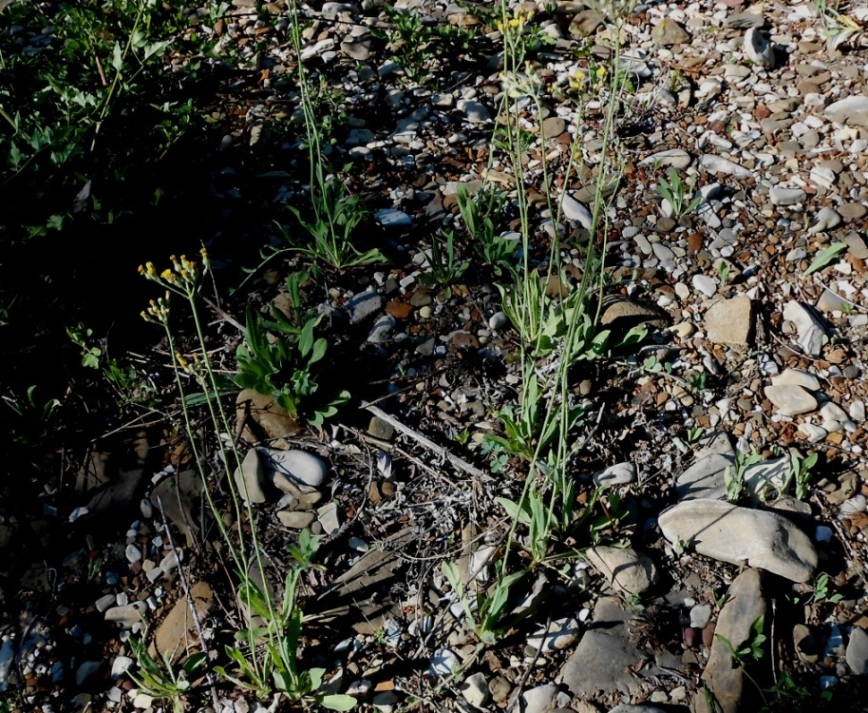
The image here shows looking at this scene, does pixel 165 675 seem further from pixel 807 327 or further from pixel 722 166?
pixel 722 166

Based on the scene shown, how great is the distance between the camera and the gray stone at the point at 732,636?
2.26 m

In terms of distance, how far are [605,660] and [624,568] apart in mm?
267

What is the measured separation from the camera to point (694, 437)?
283 cm

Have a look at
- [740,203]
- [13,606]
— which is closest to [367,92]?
[740,203]

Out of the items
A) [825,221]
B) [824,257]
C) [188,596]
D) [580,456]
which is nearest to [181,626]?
[188,596]

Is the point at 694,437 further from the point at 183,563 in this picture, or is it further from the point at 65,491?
the point at 65,491

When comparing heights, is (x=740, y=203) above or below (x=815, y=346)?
above

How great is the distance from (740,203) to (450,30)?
1.67 meters

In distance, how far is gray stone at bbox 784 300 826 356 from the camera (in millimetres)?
2994

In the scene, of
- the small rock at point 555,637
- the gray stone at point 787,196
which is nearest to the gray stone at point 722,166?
the gray stone at point 787,196

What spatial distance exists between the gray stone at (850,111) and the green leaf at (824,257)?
2.50 feet

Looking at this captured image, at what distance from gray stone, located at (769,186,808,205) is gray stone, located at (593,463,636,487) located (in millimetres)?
1370

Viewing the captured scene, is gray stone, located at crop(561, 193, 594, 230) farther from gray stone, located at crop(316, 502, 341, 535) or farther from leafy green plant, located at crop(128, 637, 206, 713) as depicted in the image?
leafy green plant, located at crop(128, 637, 206, 713)

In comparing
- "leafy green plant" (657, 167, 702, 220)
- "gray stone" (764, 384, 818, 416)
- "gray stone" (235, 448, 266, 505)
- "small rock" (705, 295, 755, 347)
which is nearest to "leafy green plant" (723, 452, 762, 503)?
"gray stone" (764, 384, 818, 416)
